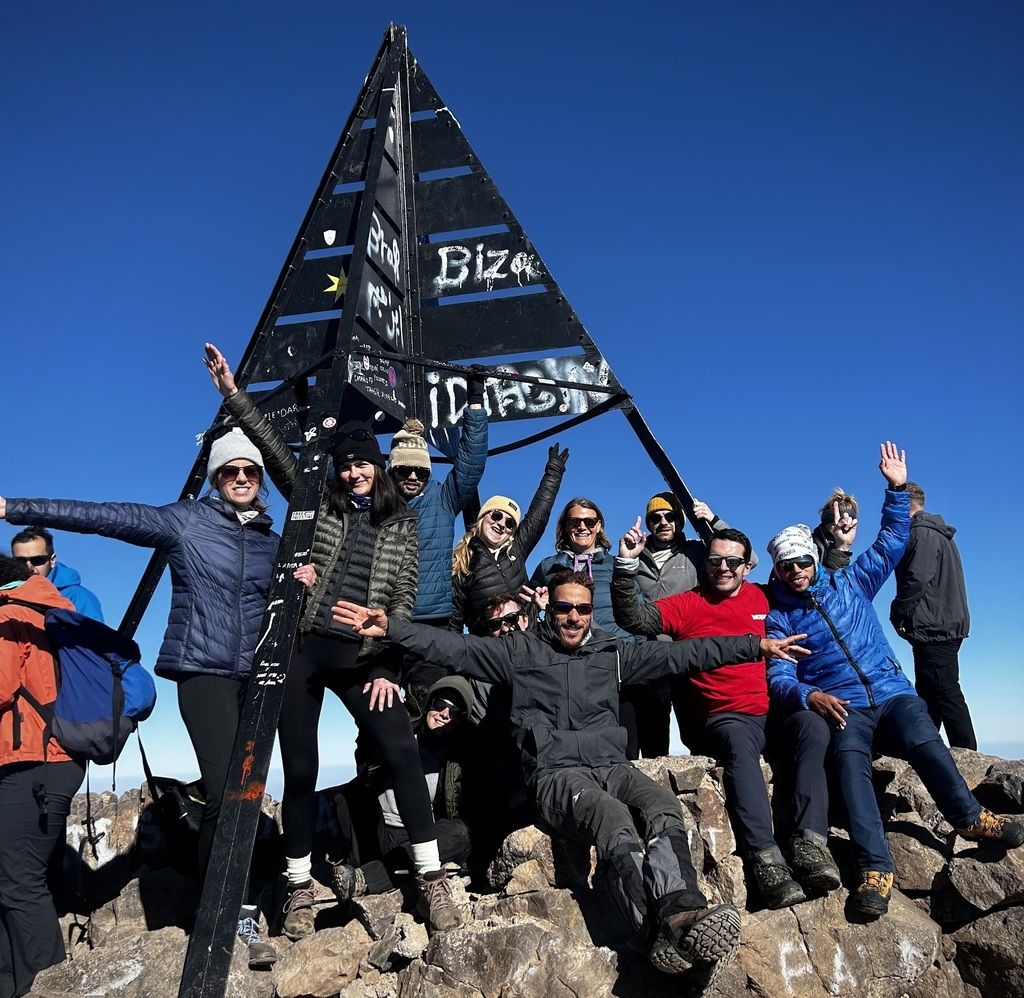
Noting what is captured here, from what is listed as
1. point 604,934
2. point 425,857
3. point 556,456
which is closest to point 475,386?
point 556,456

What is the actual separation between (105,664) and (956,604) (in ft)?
19.5

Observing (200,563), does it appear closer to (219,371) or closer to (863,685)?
(219,371)

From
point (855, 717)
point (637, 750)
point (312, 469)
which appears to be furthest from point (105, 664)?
point (855, 717)

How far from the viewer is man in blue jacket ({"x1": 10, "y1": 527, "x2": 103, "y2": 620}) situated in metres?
5.72

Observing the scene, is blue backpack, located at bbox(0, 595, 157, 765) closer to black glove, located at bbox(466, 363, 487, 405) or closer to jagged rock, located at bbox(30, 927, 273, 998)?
jagged rock, located at bbox(30, 927, 273, 998)

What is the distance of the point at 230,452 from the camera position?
17.4ft

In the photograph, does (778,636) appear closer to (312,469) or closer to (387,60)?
(312,469)

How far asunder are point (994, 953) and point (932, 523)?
3.23 m

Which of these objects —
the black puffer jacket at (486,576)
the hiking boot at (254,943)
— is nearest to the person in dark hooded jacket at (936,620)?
the black puffer jacket at (486,576)

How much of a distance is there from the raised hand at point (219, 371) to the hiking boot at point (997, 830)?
5.11 m

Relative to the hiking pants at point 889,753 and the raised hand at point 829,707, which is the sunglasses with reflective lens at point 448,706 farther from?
the hiking pants at point 889,753

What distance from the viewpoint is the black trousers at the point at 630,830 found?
4.20 m

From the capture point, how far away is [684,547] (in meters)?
6.94

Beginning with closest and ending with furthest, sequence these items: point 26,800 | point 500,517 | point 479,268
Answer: point 26,800, point 500,517, point 479,268
